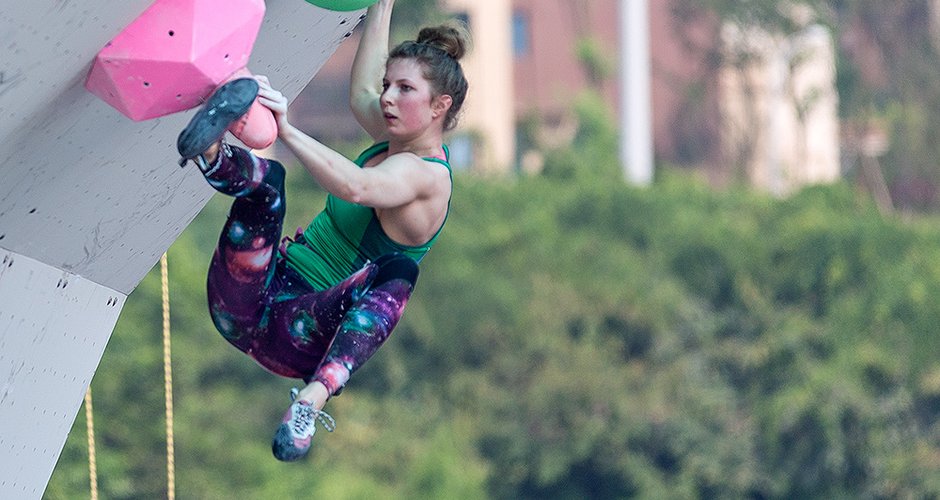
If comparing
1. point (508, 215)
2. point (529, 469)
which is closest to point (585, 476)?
point (529, 469)

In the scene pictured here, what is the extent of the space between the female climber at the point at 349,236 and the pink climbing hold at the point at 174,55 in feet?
1.06

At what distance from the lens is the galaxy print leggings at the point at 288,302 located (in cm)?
503

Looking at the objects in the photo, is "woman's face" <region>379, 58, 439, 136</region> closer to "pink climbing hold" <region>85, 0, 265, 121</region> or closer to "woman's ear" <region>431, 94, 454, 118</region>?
"woman's ear" <region>431, 94, 454, 118</region>

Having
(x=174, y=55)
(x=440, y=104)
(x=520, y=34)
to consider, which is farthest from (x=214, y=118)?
(x=520, y=34)

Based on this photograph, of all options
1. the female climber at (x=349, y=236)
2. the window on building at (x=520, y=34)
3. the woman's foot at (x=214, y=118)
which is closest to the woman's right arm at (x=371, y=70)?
the female climber at (x=349, y=236)

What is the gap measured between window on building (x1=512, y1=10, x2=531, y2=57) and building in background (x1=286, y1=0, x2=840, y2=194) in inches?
1.4

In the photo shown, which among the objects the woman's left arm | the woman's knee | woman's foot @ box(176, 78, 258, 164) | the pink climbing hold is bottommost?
the woman's knee

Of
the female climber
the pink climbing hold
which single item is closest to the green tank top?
the female climber

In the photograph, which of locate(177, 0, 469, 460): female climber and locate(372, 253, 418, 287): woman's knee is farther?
locate(372, 253, 418, 287): woman's knee

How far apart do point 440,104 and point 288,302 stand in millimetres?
774

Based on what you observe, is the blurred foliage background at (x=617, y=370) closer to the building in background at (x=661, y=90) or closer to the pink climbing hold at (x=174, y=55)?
the building in background at (x=661, y=90)

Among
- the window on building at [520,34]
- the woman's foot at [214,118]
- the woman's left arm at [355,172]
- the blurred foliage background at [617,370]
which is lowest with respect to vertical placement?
the blurred foliage background at [617,370]

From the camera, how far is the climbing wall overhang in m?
4.31

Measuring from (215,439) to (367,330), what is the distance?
16.8 m
